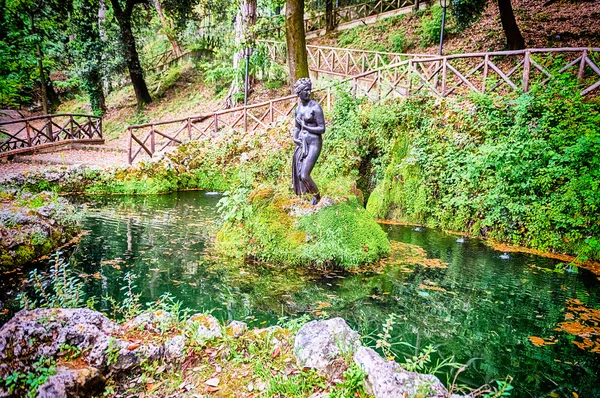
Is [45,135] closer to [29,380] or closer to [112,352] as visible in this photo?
[112,352]

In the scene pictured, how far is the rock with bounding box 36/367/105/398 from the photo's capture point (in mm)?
2570

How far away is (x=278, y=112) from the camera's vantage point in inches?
575

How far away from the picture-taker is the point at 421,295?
17.5 feet

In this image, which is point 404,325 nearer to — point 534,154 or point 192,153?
point 534,154

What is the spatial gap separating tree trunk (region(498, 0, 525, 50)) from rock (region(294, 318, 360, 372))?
14246 millimetres

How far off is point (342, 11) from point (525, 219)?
23.0m

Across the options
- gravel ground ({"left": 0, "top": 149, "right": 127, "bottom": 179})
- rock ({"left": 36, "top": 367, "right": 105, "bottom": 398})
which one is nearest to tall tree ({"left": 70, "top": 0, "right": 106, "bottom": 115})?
gravel ground ({"left": 0, "top": 149, "right": 127, "bottom": 179})

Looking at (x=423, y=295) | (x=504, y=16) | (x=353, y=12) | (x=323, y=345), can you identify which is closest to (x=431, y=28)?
(x=504, y=16)

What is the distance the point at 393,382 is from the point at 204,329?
1.80 metres

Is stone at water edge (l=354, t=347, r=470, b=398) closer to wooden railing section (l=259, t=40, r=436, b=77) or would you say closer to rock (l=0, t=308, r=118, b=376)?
rock (l=0, t=308, r=118, b=376)

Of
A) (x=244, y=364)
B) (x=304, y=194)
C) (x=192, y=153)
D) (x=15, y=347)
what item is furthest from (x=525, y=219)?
(x=192, y=153)

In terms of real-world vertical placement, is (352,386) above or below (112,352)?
below

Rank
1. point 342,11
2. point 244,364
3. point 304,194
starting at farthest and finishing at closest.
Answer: point 342,11 < point 304,194 < point 244,364

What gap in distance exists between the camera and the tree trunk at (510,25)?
1309 centimetres
